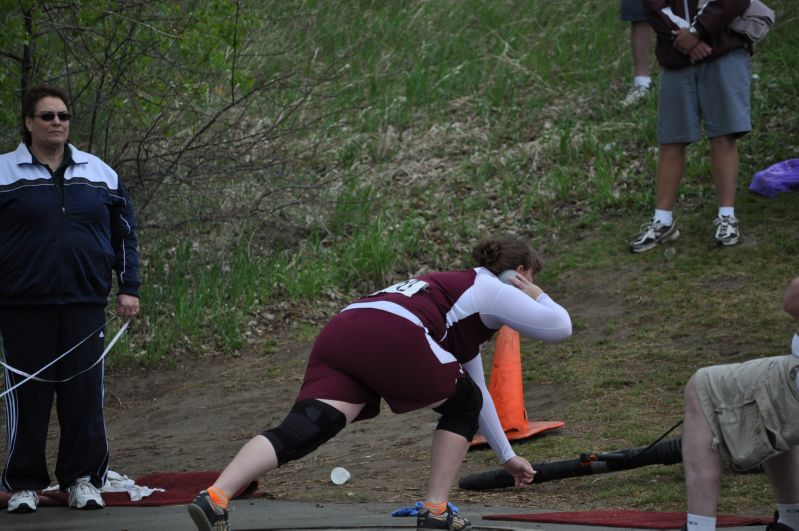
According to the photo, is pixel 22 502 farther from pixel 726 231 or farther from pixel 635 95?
pixel 635 95

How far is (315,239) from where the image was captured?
1234 cm

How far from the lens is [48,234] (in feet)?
20.1

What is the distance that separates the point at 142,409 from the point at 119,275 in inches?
133

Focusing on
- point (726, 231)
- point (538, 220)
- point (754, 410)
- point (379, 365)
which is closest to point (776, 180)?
point (726, 231)

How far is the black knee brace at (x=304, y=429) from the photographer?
462cm

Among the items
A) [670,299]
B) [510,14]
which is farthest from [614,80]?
[670,299]

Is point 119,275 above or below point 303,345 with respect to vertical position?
above

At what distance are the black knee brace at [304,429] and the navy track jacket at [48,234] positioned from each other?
6.47ft

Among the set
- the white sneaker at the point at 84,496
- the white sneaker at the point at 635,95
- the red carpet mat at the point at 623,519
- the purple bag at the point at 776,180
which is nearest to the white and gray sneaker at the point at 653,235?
the purple bag at the point at 776,180

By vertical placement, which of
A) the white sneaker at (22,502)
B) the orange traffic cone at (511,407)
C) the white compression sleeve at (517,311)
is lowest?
the white sneaker at (22,502)

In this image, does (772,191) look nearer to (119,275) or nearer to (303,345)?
(303,345)

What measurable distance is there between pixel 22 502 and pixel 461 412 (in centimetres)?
252

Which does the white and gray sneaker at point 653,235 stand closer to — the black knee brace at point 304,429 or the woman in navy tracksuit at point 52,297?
the woman in navy tracksuit at point 52,297

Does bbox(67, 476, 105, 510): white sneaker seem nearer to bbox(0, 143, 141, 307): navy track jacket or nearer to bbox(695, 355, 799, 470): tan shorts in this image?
bbox(0, 143, 141, 307): navy track jacket
